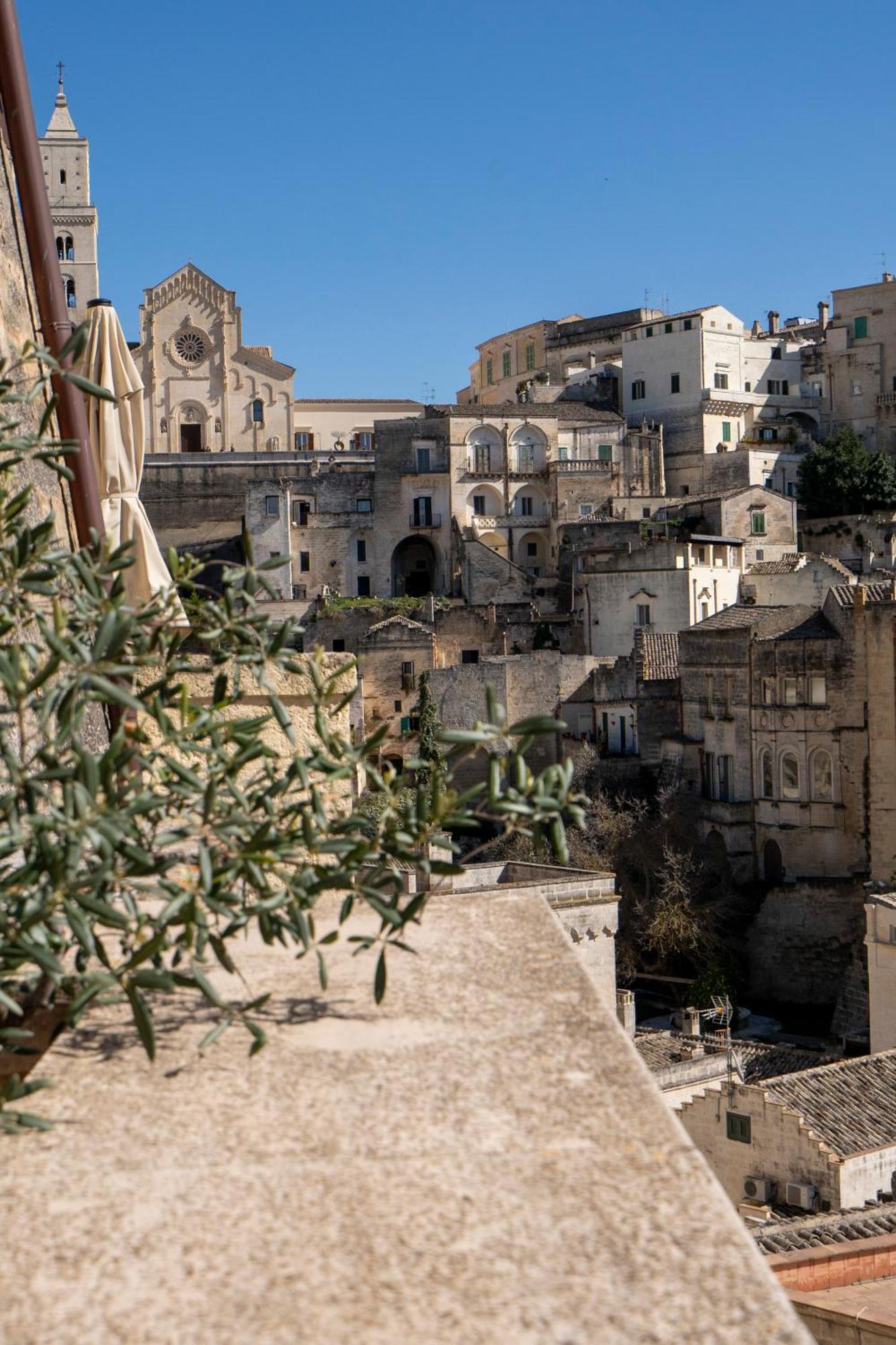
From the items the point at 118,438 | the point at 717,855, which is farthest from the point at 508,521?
the point at 118,438

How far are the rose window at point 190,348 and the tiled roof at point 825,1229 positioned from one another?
56.8 metres

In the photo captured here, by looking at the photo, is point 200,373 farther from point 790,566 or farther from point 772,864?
point 772,864

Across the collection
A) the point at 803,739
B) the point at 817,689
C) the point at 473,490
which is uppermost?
the point at 473,490

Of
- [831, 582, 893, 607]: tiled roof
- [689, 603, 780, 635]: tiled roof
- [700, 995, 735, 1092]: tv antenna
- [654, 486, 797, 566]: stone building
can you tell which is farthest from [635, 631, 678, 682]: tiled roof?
[700, 995, 735, 1092]: tv antenna

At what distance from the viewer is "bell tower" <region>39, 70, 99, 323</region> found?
2758 inches

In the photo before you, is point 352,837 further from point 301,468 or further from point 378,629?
point 301,468

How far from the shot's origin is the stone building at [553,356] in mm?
70625

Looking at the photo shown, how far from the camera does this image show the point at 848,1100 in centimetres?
2095

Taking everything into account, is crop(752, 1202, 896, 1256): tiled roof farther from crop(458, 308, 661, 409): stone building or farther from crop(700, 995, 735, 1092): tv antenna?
crop(458, 308, 661, 409): stone building

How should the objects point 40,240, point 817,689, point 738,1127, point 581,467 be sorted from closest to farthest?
1. point 40,240
2. point 738,1127
3. point 817,689
4. point 581,467

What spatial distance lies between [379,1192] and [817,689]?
116 ft

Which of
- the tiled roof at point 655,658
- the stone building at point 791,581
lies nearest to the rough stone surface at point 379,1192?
the tiled roof at point 655,658

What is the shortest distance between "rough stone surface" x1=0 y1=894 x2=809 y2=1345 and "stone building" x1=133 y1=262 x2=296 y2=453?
213 feet

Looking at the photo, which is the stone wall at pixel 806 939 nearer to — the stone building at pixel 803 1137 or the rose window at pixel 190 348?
the stone building at pixel 803 1137
